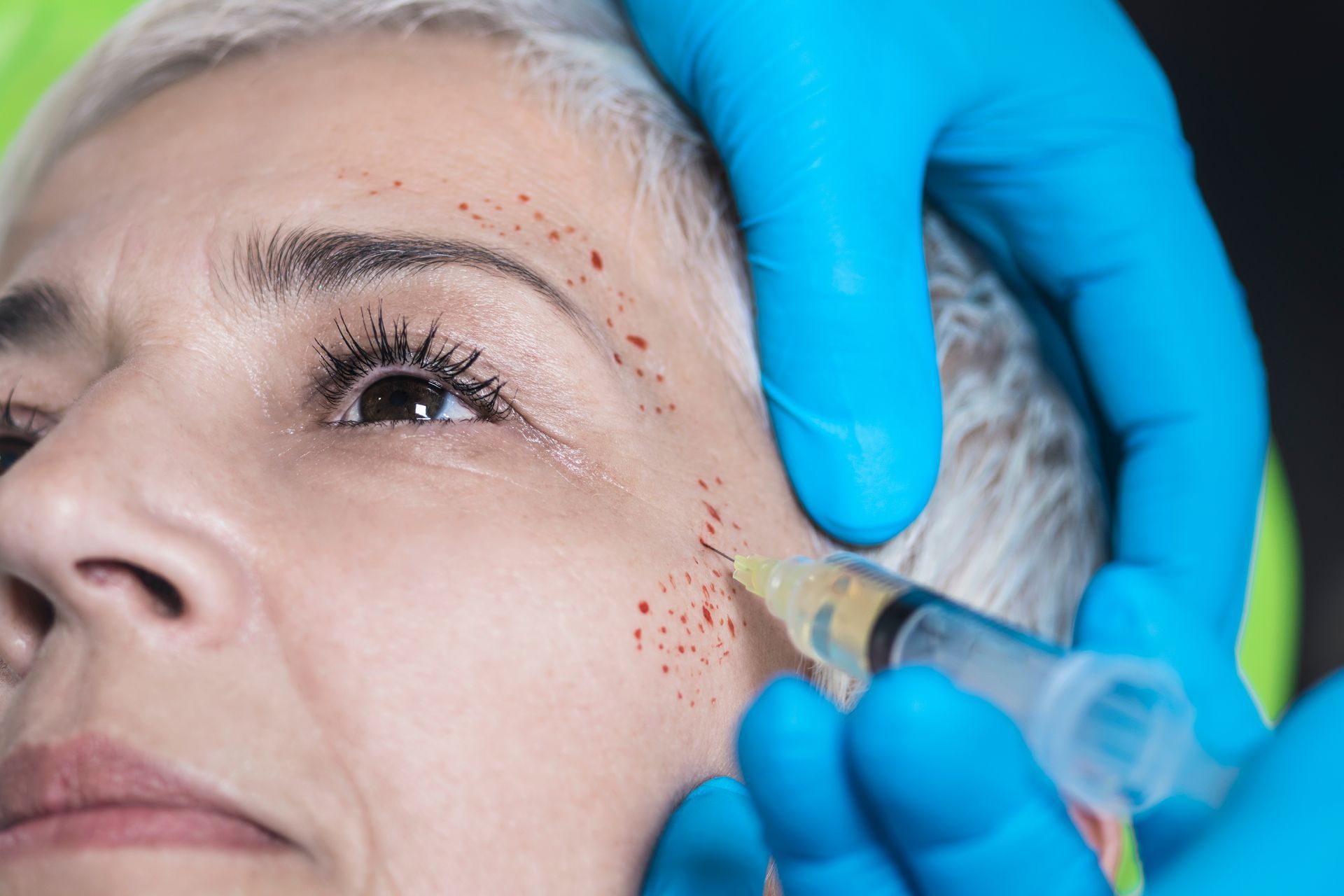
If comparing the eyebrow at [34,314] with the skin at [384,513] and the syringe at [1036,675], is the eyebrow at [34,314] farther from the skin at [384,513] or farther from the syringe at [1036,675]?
the syringe at [1036,675]

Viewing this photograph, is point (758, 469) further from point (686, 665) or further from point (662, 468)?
point (686, 665)

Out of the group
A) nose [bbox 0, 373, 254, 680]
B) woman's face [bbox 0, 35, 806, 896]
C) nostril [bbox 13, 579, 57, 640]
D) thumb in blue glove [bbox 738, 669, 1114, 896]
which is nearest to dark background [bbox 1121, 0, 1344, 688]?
woman's face [bbox 0, 35, 806, 896]

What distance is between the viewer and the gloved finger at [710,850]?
80 centimetres

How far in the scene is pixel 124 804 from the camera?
758 mm

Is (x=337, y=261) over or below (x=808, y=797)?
over

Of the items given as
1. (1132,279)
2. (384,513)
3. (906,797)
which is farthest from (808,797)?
(1132,279)

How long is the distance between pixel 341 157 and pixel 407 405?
0.25 m

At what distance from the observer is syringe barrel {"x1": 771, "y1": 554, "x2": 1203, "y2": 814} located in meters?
0.61

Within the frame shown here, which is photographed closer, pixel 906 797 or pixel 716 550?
pixel 906 797

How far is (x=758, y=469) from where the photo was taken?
1056 mm

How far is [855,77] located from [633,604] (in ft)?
2.03

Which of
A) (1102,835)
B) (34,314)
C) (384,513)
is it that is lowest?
(1102,835)

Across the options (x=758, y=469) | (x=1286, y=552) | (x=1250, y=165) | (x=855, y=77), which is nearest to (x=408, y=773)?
(x=758, y=469)

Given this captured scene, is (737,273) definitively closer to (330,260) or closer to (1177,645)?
(330,260)
